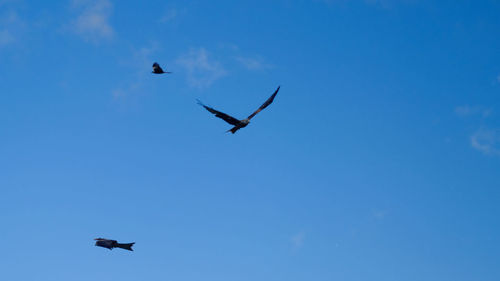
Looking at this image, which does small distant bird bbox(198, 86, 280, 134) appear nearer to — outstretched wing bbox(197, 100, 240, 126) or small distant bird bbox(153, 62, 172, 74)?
outstretched wing bbox(197, 100, 240, 126)

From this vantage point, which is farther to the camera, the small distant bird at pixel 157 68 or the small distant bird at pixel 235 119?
the small distant bird at pixel 157 68

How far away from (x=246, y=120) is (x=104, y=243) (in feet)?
38.1

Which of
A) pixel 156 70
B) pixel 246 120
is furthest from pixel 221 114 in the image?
pixel 156 70

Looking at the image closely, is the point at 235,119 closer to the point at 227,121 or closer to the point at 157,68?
the point at 227,121

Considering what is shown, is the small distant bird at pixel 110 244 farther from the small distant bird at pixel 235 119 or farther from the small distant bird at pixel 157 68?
the small distant bird at pixel 157 68

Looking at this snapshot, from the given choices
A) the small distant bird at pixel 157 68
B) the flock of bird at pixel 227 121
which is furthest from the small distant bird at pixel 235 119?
the small distant bird at pixel 157 68

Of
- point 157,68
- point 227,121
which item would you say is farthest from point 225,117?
point 157,68

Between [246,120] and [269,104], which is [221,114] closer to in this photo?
[246,120]

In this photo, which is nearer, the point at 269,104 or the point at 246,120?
the point at 246,120

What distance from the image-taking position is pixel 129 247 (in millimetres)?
27250

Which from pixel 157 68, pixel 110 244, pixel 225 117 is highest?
pixel 157 68

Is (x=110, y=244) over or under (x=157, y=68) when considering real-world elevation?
under

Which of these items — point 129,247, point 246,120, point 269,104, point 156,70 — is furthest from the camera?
point 156,70

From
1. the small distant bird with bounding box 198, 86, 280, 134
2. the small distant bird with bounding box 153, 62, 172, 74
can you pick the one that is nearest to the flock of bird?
the small distant bird with bounding box 198, 86, 280, 134
